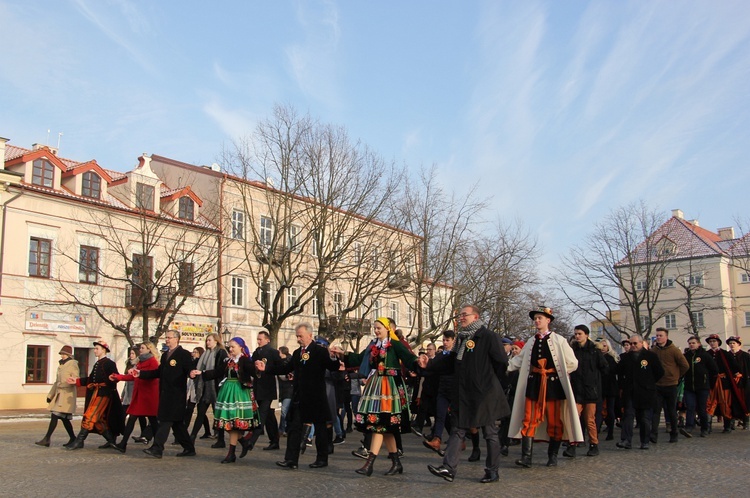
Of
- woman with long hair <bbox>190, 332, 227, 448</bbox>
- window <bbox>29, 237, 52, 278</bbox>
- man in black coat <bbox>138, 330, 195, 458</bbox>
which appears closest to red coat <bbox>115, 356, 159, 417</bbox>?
man in black coat <bbox>138, 330, 195, 458</bbox>

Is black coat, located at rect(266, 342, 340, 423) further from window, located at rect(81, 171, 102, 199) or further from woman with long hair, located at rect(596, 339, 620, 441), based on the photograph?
window, located at rect(81, 171, 102, 199)

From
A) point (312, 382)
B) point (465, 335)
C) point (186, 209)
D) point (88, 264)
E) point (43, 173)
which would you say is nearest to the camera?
point (465, 335)

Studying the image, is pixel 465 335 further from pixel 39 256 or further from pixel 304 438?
pixel 39 256

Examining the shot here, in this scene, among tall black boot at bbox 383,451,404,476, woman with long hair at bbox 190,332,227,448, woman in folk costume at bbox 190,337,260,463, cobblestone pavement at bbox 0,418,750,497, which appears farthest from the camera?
woman with long hair at bbox 190,332,227,448

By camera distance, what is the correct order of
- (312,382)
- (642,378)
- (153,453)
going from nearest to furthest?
(312,382) < (153,453) < (642,378)

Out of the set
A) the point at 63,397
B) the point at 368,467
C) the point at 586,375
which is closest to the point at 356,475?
the point at 368,467

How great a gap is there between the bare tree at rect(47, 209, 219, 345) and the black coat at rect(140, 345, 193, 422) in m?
19.3

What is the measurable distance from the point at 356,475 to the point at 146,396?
4.42 m

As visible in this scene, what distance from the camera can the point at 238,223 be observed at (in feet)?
129

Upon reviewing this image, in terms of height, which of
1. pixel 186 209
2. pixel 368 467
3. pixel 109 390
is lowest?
pixel 368 467

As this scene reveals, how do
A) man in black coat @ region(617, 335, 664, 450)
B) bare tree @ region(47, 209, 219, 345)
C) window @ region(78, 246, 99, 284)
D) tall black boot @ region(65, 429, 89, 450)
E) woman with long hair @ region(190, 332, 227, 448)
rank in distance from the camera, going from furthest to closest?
window @ region(78, 246, 99, 284) → bare tree @ region(47, 209, 219, 345) → woman with long hair @ region(190, 332, 227, 448) → tall black boot @ region(65, 429, 89, 450) → man in black coat @ region(617, 335, 664, 450)

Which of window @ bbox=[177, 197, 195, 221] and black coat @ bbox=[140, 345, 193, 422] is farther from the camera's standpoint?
window @ bbox=[177, 197, 195, 221]

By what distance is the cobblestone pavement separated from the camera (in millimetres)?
8367

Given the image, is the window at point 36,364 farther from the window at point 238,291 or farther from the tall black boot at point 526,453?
the tall black boot at point 526,453
